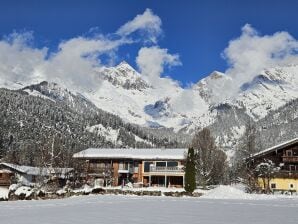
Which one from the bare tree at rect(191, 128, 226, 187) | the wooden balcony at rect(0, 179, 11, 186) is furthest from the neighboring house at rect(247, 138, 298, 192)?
the wooden balcony at rect(0, 179, 11, 186)

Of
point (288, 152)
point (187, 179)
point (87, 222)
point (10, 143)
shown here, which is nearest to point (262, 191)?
point (187, 179)

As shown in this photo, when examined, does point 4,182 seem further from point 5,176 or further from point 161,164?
point 161,164

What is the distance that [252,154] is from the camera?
2530 inches

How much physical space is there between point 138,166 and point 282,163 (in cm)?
2525

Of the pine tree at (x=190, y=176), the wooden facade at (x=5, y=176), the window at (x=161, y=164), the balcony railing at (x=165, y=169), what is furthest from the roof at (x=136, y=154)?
the pine tree at (x=190, y=176)

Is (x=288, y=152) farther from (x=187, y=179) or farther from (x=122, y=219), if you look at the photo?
(x=122, y=219)

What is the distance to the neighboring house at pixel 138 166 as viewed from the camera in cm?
7694

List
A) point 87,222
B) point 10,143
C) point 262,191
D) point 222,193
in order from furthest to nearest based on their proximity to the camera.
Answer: point 10,143 < point 262,191 < point 222,193 < point 87,222

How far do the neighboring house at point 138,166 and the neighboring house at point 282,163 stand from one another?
15088 millimetres

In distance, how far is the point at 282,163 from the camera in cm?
6612

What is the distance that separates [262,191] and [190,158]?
929cm

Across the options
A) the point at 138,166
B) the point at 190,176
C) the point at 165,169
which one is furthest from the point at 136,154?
the point at 190,176

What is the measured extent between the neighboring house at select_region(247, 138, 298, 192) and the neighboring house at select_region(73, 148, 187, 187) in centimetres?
1509

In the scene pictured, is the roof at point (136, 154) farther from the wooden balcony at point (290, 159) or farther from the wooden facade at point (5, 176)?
the wooden balcony at point (290, 159)
